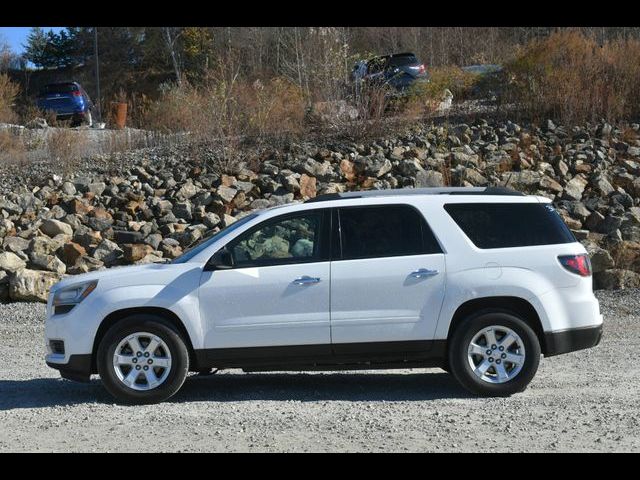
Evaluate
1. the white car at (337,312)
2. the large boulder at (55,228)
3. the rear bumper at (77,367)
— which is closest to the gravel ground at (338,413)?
the rear bumper at (77,367)

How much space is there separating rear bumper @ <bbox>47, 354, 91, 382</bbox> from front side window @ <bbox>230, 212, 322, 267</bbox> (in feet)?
5.17

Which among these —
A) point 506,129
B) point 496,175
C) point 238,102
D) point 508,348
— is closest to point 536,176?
point 496,175

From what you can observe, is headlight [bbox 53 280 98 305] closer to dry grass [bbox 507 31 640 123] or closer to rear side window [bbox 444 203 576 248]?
rear side window [bbox 444 203 576 248]

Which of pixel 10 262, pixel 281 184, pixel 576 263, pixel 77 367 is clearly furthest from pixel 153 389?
pixel 281 184

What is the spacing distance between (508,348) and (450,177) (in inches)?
470

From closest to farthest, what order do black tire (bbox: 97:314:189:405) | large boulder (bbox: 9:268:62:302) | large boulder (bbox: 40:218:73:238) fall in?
black tire (bbox: 97:314:189:405) < large boulder (bbox: 9:268:62:302) < large boulder (bbox: 40:218:73:238)

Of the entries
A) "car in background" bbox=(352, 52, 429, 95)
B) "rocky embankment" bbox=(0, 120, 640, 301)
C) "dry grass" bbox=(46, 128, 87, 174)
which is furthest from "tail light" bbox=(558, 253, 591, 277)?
"dry grass" bbox=(46, 128, 87, 174)

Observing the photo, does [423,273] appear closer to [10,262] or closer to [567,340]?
[567,340]

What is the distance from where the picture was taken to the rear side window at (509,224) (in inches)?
348

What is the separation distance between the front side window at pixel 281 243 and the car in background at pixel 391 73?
1470cm

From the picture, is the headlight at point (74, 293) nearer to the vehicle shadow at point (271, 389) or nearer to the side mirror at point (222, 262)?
the vehicle shadow at point (271, 389)

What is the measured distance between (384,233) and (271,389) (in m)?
1.86

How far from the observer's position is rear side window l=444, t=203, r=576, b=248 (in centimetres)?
884

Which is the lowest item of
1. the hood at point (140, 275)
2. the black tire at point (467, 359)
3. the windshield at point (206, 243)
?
the black tire at point (467, 359)
